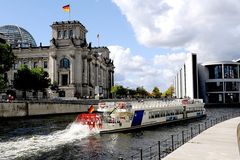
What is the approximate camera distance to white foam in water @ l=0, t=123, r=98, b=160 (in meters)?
35.2

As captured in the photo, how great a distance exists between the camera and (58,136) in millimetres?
47562

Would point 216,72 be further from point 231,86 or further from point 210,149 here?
point 210,149

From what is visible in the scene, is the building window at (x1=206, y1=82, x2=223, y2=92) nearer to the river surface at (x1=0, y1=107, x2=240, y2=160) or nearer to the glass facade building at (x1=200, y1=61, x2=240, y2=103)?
the glass facade building at (x1=200, y1=61, x2=240, y2=103)

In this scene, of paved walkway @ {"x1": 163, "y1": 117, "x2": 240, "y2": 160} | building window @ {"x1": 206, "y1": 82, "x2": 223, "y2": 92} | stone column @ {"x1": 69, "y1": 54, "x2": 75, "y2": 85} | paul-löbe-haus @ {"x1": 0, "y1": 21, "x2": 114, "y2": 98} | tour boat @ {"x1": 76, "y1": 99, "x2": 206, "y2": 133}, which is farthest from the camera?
building window @ {"x1": 206, "y1": 82, "x2": 223, "y2": 92}

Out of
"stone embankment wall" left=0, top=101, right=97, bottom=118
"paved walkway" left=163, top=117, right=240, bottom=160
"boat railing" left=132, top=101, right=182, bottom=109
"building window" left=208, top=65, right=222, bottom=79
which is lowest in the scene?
"paved walkway" left=163, top=117, right=240, bottom=160

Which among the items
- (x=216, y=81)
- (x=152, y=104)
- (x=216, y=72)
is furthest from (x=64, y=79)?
(x=152, y=104)

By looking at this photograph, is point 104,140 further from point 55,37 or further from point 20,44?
point 20,44

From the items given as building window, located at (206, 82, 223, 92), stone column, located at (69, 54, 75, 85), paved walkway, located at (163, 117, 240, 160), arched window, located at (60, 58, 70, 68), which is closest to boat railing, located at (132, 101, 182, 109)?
paved walkway, located at (163, 117, 240, 160)

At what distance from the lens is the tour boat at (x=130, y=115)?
53616mm

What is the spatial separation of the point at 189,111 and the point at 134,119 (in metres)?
27.9

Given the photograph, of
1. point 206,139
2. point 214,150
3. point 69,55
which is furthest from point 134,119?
point 69,55

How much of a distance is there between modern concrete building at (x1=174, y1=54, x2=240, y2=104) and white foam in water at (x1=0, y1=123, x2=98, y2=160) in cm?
11899

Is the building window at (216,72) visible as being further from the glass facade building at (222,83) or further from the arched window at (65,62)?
the arched window at (65,62)

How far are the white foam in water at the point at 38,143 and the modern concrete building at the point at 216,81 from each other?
118990 millimetres
